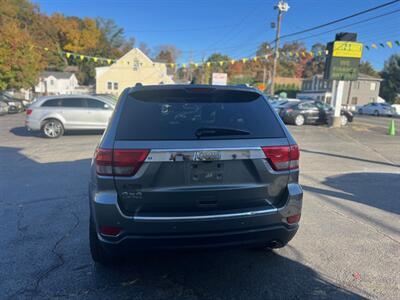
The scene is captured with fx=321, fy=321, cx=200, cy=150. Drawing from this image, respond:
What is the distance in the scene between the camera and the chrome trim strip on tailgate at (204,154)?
2570mm

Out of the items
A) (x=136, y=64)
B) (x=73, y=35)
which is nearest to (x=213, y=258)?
(x=136, y=64)

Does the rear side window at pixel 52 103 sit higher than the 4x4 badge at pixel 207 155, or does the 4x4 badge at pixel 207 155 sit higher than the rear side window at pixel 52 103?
the 4x4 badge at pixel 207 155

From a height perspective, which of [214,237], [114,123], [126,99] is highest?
[126,99]

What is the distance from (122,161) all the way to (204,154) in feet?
2.17

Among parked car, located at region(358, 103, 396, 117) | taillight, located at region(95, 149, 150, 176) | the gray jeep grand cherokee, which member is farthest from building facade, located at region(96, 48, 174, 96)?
taillight, located at region(95, 149, 150, 176)

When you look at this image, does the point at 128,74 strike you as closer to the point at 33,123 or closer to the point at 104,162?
the point at 33,123

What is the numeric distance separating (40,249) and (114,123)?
194 centimetres

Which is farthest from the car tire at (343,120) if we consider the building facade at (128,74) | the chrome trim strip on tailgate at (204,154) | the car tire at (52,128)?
the building facade at (128,74)

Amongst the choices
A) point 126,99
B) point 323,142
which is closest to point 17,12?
point 323,142

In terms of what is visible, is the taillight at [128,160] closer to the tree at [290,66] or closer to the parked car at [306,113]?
the parked car at [306,113]

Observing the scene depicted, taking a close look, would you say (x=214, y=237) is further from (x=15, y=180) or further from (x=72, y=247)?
(x=15, y=180)

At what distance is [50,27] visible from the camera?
8169cm

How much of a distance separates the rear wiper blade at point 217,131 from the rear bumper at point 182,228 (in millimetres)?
687

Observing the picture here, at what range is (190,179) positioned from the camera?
2.66 meters
